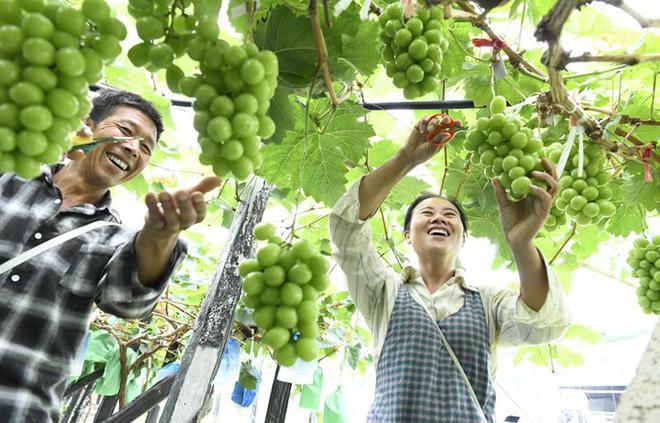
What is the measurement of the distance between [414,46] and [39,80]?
65 cm

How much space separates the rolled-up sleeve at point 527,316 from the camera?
1.46 m

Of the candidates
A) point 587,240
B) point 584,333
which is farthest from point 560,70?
point 584,333

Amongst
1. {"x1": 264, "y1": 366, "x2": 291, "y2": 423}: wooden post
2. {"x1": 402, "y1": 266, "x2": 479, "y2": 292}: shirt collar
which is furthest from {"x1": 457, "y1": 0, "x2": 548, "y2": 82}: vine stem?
{"x1": 264, "y1": 366, "x2": 291, "y2": 423}: wooden post

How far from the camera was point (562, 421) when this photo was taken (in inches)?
188

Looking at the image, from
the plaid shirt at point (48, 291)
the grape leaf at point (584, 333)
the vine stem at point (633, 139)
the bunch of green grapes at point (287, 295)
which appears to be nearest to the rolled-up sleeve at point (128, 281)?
the plaid shirt at point (48, 291)

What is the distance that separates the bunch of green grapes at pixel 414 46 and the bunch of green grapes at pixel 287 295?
1.46 feet

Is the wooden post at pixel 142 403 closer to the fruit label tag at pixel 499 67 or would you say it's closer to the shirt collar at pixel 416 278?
the shirt collar at pixel 416 278

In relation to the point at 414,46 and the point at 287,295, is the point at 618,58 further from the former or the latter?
the point at 287,295

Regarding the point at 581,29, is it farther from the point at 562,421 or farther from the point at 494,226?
the point at 562,421

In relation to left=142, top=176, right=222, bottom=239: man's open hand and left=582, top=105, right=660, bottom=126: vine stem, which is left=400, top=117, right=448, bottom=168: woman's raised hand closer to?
left=582, top=105, right=660, bottom=126: vine stem

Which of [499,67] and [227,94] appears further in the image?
[499,67]

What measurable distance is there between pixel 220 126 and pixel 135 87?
1450mm

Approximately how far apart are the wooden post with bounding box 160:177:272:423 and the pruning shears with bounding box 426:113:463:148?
67cm

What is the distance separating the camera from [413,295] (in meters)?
1.70
